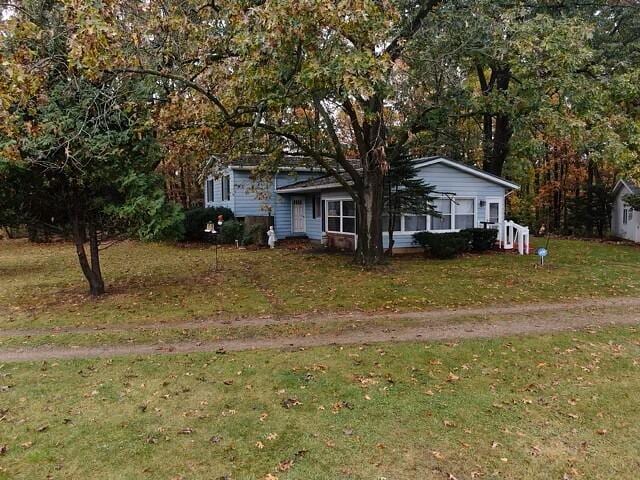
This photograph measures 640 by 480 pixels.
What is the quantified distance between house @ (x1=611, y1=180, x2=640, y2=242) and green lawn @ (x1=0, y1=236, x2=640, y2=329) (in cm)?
640

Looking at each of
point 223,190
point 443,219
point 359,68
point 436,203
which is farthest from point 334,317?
point 223,190

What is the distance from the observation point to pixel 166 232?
33.8 ft

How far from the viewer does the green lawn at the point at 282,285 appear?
9.45 metres

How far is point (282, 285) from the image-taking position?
1198cm

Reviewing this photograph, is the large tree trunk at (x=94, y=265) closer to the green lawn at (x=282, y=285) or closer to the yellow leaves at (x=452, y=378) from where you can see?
the green lawn at (x=282, y=285)

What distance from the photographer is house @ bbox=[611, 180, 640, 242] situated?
22875 mm

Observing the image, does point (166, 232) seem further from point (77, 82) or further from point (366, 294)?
point (366, 294)

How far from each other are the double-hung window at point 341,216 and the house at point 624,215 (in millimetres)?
13506

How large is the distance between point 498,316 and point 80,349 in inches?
283

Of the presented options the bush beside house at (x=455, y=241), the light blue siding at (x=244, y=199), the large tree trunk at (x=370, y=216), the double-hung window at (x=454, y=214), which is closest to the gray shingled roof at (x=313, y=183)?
the light blue siding at (x=244, y=199)

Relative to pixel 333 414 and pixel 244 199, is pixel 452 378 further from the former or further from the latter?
pixel 244 199

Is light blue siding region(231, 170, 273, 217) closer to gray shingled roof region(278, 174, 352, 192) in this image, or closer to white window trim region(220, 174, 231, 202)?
white window trim region(220, 174, 231, 202)

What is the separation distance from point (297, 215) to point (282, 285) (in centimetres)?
1276

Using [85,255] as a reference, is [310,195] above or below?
above
